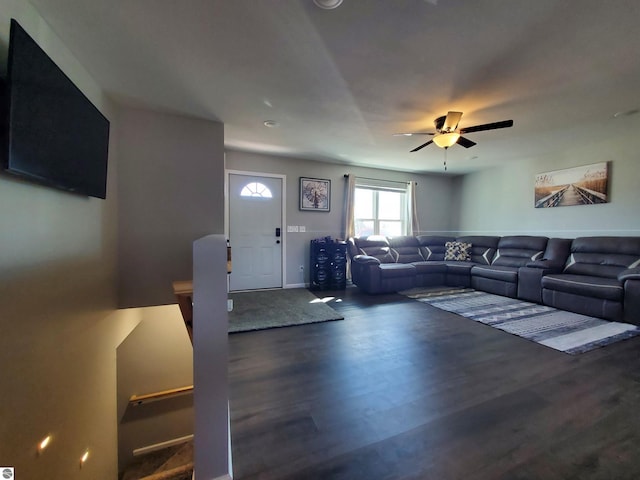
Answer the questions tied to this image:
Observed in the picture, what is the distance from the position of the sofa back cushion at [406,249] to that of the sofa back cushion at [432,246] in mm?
119

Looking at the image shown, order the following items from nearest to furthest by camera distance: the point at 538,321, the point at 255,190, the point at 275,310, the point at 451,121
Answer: the point at 451,121 → the point at 538,321 → the point at 275,310 → the point at 255,190

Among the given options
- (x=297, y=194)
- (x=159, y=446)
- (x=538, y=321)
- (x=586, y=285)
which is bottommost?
(x=159, y=446)

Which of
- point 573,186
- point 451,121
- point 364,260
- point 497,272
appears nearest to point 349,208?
point 364,260

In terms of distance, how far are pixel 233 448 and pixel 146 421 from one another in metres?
2.83

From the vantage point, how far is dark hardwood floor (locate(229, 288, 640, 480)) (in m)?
1.20

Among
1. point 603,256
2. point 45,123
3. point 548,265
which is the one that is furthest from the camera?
point 548,265

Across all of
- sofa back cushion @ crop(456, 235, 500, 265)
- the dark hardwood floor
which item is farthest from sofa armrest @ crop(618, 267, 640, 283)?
sofa back cushion @ crop(456, 235, 500, 265)

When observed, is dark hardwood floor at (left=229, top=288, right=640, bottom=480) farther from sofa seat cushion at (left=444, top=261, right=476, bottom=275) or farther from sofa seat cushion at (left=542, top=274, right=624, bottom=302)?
sofa seat cushion at (left=444, top=261, right=476, bottom=275)

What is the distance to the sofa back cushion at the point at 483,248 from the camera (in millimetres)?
5070

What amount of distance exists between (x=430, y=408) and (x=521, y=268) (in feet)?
11.6

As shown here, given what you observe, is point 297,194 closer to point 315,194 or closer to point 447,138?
point 315,194

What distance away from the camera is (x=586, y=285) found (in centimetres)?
320

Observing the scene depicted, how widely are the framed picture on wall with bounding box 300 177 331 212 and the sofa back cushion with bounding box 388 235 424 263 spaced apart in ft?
5.22

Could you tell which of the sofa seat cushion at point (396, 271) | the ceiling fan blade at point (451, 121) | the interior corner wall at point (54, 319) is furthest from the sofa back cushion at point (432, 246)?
the interior corner wall at point (54, 319)
